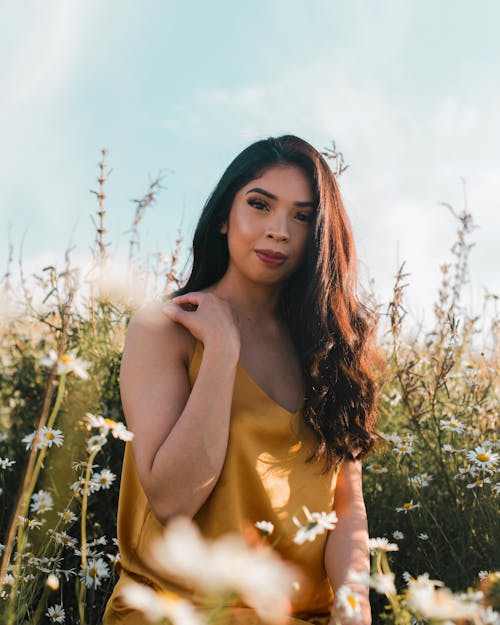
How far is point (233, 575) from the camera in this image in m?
0.85

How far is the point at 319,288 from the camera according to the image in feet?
7.64

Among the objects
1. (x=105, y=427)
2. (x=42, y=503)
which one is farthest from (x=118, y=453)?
(x=105, y=427)

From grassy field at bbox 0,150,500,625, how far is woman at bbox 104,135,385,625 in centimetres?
21

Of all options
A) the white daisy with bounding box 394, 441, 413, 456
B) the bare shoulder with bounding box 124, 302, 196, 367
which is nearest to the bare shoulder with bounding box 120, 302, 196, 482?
the bare shoulder with bounding box 124, 302, 196, 367

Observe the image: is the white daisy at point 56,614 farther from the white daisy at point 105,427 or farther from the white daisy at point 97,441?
the white daisy at point 105,427

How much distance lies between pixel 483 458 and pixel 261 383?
1014 mm

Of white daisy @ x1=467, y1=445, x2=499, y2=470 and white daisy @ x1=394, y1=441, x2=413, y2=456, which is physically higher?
white daisy @ x1=467, y1=445, x2=499, y2=470

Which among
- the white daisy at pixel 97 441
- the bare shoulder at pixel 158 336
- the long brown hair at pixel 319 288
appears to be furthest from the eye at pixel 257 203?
the white daisy at pixel 97 441

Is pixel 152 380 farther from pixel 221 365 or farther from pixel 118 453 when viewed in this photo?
pixel 118 453

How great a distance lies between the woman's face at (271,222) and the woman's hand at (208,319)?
0.21 metres

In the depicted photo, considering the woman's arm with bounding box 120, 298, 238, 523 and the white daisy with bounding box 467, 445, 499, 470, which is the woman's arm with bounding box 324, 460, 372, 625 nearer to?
the woman's arm with bounding box 120, 298, 238, 523

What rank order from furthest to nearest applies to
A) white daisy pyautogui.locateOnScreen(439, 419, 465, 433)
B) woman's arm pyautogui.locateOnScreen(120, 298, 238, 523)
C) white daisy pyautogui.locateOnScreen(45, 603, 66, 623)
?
1. white daisy pyautogui.locateOnScreen(439, 419, 465, 433)
2. white daisy pyautogui.locateOnScreen(45, 603, 66, 623)
3. woman's arm pyautogui.locateOnScreen(120, 298, 238, 523)

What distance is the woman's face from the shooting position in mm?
2176

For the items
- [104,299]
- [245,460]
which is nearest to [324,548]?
[245,460]
